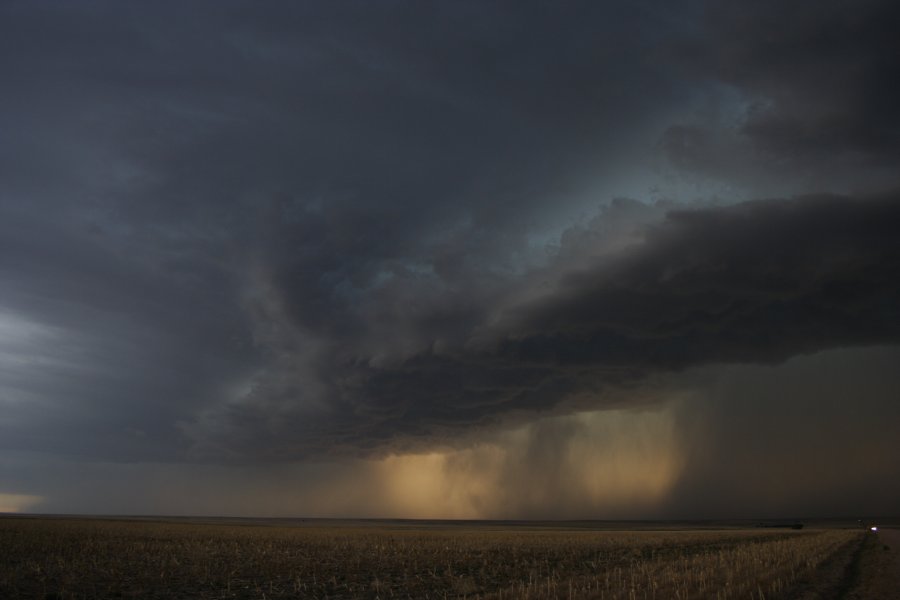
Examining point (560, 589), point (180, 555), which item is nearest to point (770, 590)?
point (560, 589)

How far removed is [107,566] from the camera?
119 feet

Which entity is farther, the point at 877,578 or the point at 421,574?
the point at 421,574

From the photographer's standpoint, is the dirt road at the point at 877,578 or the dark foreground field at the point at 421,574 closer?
the dirt road at the point at 877,578

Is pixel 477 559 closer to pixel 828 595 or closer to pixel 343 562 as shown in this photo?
pixel 343 562

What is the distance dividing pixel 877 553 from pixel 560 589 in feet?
117

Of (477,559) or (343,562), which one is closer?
(343,562)

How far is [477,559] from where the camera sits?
44625 millimetres

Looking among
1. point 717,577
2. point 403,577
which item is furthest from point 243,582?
point 717,577

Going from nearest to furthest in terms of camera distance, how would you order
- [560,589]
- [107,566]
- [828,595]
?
[828,595]
[560,589]
[107,566]

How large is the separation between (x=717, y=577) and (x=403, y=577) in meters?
16.3

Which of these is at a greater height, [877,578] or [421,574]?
[877,578]

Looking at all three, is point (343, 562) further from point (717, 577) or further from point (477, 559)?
point (717, 577)

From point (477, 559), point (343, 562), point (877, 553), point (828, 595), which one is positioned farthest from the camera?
point (877, 553)

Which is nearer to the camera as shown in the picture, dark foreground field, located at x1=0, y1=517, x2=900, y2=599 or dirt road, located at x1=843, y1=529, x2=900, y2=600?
dirt road, located at x1=843, y1=529, x2=900, y2=600
